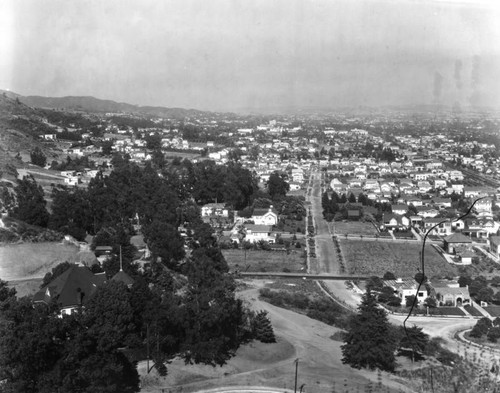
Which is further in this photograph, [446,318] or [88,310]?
[446,318]

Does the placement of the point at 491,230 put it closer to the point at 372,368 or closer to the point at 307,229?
the point at 307,229

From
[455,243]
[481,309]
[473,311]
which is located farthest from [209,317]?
[455,243]

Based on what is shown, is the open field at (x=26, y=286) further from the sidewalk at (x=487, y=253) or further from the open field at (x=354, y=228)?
the sidewalk at (x=487, y=253)

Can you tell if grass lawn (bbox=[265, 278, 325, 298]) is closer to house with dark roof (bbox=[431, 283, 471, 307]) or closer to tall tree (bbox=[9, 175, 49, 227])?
house with dark roof (bbox=[431, 283, 471, 307])

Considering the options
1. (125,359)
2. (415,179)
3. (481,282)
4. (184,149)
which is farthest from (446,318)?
(184,149)

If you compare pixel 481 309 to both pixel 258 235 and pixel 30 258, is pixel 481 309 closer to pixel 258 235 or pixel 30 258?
pixel 258 235

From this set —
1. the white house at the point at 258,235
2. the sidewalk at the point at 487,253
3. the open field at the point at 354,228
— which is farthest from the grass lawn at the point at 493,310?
the white house at the point at 258,235
